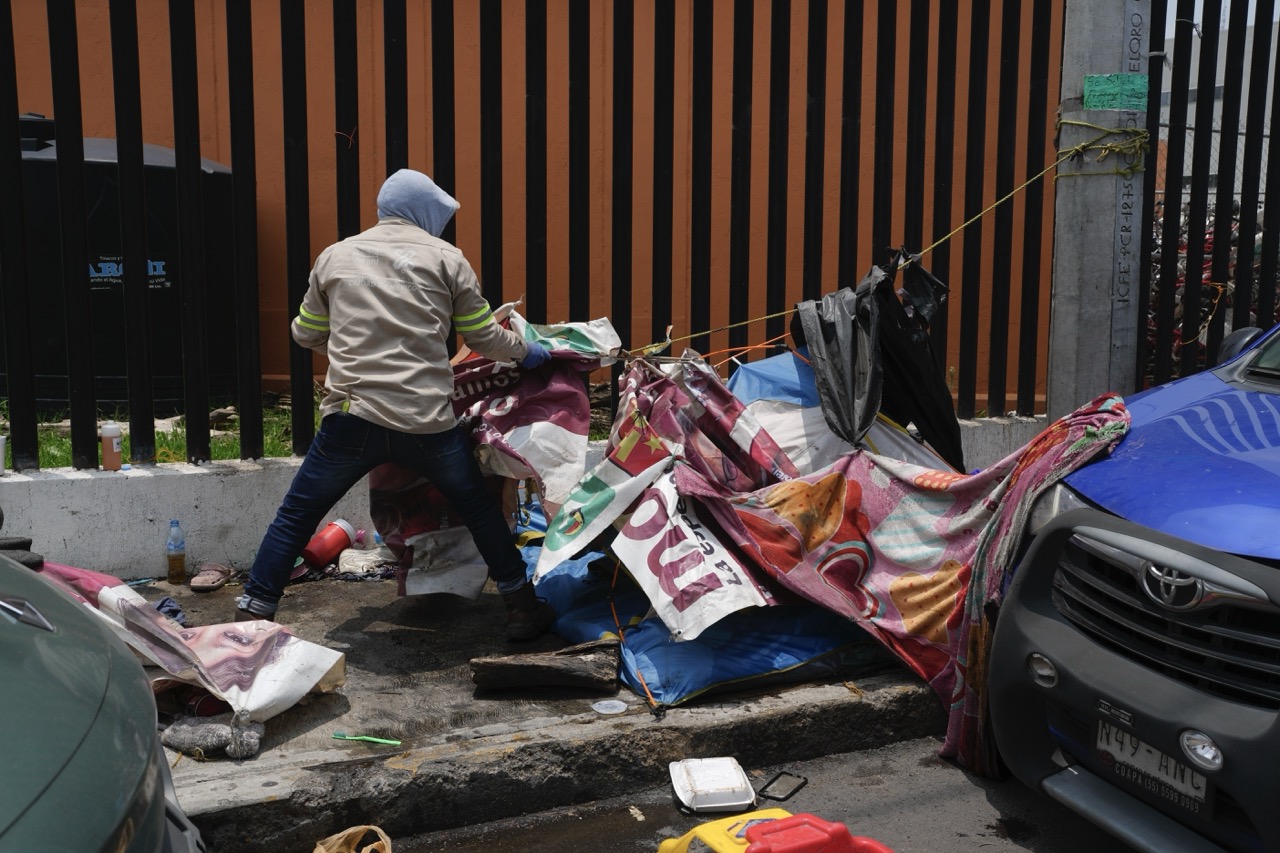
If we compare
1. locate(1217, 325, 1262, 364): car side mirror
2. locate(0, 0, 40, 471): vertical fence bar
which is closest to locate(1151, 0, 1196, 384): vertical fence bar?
locate(1217, 325, 1262, 364): car side mirror

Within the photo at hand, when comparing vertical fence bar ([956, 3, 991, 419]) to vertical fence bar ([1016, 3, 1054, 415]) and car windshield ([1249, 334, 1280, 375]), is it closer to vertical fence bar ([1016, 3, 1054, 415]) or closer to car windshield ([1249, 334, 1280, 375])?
vertical fence bar ([1016, 3, 1054, 415])

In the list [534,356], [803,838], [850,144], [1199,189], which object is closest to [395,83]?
[534,356]

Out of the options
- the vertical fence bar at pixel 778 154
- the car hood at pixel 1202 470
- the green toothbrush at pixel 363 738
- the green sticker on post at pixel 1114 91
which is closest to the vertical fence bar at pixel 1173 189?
the green sticker on post at pixel 1114 91

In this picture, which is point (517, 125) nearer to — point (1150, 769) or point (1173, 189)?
point (1173, 189)

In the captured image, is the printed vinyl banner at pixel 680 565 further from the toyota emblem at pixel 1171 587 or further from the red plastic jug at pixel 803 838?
the toyota emblem at pixel 1171 587

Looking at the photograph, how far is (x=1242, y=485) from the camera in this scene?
9.85 feet

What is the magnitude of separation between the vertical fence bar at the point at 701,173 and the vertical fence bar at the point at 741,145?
0.15 metres

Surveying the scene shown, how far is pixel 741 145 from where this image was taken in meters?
6.17

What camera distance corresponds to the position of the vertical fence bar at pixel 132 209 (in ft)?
17.3

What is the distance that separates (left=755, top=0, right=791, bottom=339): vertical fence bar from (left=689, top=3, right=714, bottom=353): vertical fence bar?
1.21 ft

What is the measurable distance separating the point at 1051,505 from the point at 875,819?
1102mm

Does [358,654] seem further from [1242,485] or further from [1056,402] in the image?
[1056,402]

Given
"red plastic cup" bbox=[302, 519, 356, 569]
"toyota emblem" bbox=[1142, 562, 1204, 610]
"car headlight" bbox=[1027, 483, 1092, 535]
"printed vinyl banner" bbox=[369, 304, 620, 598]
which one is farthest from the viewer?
"red plastic cup" bbox=[302, 519, 356, 569]

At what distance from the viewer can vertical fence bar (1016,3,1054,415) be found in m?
6.89
